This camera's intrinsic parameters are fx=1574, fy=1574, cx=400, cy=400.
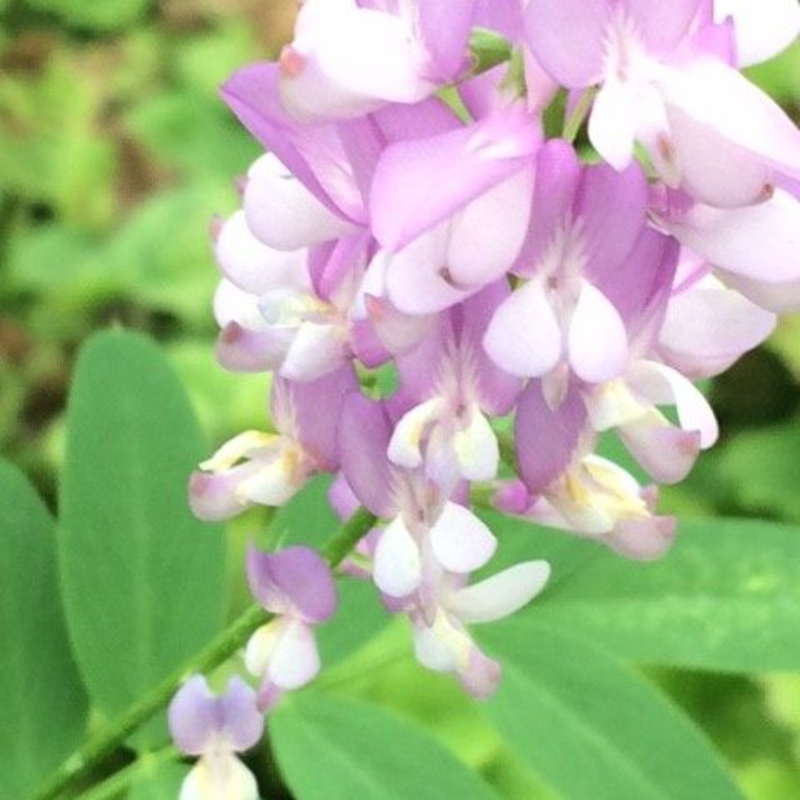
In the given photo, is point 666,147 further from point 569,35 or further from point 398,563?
point 398,563

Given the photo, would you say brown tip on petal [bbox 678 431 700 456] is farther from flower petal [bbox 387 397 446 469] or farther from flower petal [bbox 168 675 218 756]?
flower petal [bbox 168 675 218 756]

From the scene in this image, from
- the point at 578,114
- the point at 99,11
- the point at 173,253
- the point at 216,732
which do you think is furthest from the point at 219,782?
the point at 99,11

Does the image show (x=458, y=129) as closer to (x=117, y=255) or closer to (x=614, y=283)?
(x=614, y=283)

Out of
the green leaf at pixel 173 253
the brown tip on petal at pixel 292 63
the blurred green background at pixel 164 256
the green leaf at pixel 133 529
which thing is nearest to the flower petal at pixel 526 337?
the brown tip on petal at pixel 292 63

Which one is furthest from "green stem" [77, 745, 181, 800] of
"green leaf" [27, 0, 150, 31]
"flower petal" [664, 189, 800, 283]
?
"green leaf" [27, 0, 150, 31]

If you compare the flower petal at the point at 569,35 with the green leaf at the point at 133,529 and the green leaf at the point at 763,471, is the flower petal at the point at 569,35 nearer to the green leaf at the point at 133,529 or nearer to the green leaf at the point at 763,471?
the green leaf at the point at 133,529
